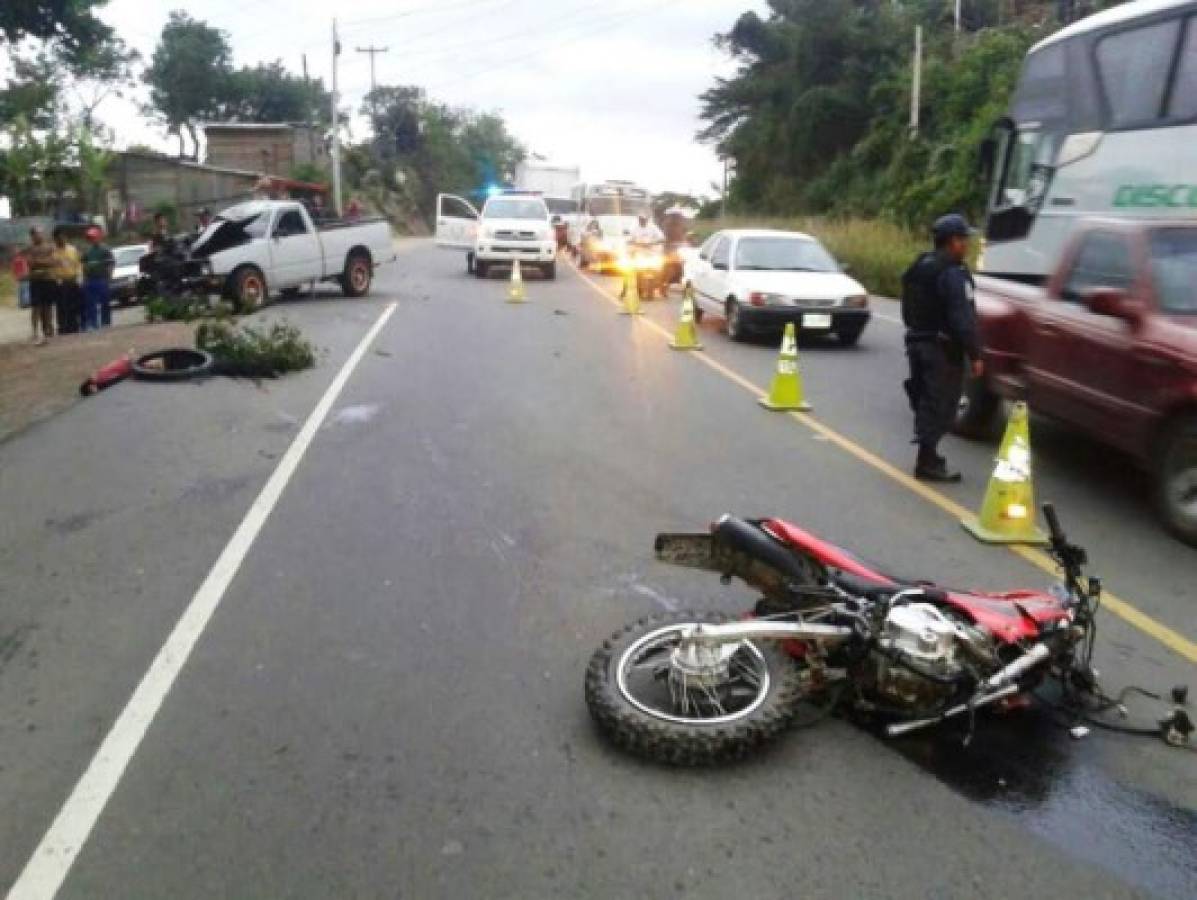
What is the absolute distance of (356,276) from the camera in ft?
72.1

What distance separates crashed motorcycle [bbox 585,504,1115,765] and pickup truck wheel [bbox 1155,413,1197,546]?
2.41 meters

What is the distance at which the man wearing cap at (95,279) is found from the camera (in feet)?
59.7

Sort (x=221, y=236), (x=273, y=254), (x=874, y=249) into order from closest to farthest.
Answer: (x=221, y=236) < (x=273, y=254) < (x=874, y=249)

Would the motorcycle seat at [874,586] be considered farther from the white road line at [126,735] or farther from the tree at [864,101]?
Answer: the tree at [864,101]

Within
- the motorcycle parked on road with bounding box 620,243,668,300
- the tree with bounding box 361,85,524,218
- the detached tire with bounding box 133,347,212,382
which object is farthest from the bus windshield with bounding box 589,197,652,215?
the tree with bounding box 361,85,524,218

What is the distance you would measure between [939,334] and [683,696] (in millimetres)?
4319

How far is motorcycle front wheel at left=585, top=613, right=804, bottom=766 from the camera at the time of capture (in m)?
3.71

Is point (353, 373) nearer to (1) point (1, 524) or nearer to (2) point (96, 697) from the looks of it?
(1) point (1, 524)

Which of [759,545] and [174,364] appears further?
[174,364]

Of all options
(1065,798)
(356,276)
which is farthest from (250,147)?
(1065,798)

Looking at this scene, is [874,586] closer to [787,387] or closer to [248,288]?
[787,387]

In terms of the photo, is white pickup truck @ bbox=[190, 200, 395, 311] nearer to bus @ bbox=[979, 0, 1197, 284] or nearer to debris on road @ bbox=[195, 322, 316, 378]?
debris on road @ bbox=[195, 322, 316, 378]

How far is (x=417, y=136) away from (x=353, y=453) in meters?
83.9

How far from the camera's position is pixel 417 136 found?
288ft
